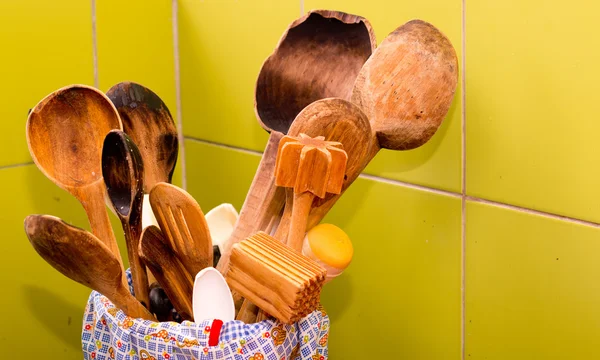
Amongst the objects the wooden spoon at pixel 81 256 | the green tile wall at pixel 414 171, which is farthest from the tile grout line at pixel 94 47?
the wooden spoon at pixel 81 256

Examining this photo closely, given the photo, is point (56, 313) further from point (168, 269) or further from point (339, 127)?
point (339, 127)

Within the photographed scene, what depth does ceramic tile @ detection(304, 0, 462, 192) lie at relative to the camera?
0.55m

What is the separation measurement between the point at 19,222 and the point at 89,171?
218 mm

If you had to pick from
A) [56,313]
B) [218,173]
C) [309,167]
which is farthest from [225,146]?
[309,167]

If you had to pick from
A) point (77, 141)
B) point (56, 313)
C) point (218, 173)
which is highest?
point (77, 141)

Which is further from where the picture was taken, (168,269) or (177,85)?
(177,85)

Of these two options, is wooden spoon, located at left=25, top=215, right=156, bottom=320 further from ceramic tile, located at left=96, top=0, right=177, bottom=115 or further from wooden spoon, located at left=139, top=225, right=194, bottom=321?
ceramic tile, located at left=96, top=0, right=177, bottom=115

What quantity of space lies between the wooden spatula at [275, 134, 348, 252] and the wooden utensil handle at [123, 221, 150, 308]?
114mm

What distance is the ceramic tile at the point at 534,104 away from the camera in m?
0.48

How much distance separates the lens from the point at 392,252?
24.8 inches

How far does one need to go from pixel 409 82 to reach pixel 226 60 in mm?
321

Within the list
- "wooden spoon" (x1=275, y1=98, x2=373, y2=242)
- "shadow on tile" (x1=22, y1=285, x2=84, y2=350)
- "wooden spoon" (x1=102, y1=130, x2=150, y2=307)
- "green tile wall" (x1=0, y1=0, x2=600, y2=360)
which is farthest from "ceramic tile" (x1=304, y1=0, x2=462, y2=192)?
"shadow on tile" (x1=22, y1=285, x2=84, y2=350)

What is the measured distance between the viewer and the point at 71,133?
20.9 inches

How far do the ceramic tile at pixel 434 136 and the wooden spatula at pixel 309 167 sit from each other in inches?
5.8
